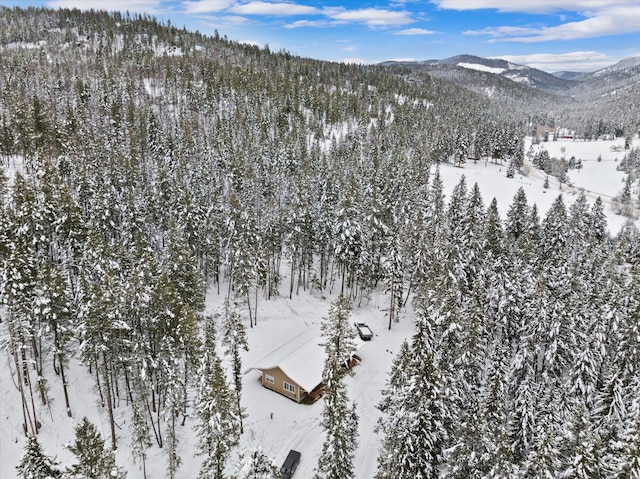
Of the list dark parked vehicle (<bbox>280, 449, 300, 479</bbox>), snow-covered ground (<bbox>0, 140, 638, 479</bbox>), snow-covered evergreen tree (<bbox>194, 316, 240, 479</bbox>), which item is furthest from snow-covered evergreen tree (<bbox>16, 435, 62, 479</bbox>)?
dark parked vehicle (<bbox>280, 449, 300, 479</bbox>)

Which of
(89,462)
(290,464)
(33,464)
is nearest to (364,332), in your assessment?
(290,464)

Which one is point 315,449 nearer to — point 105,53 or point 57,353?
point 57,353

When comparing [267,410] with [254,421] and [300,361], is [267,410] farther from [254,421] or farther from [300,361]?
[300,361]

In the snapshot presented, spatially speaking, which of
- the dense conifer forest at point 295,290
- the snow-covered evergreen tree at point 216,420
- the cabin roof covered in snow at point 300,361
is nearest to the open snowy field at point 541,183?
the dense conifer forest at point 295,290

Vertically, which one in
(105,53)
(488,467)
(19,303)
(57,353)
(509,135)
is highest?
(105,53)

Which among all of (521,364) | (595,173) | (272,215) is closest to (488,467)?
(521,364)

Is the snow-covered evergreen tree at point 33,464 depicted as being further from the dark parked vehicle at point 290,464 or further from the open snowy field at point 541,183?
the open snowy field at point 541,183
